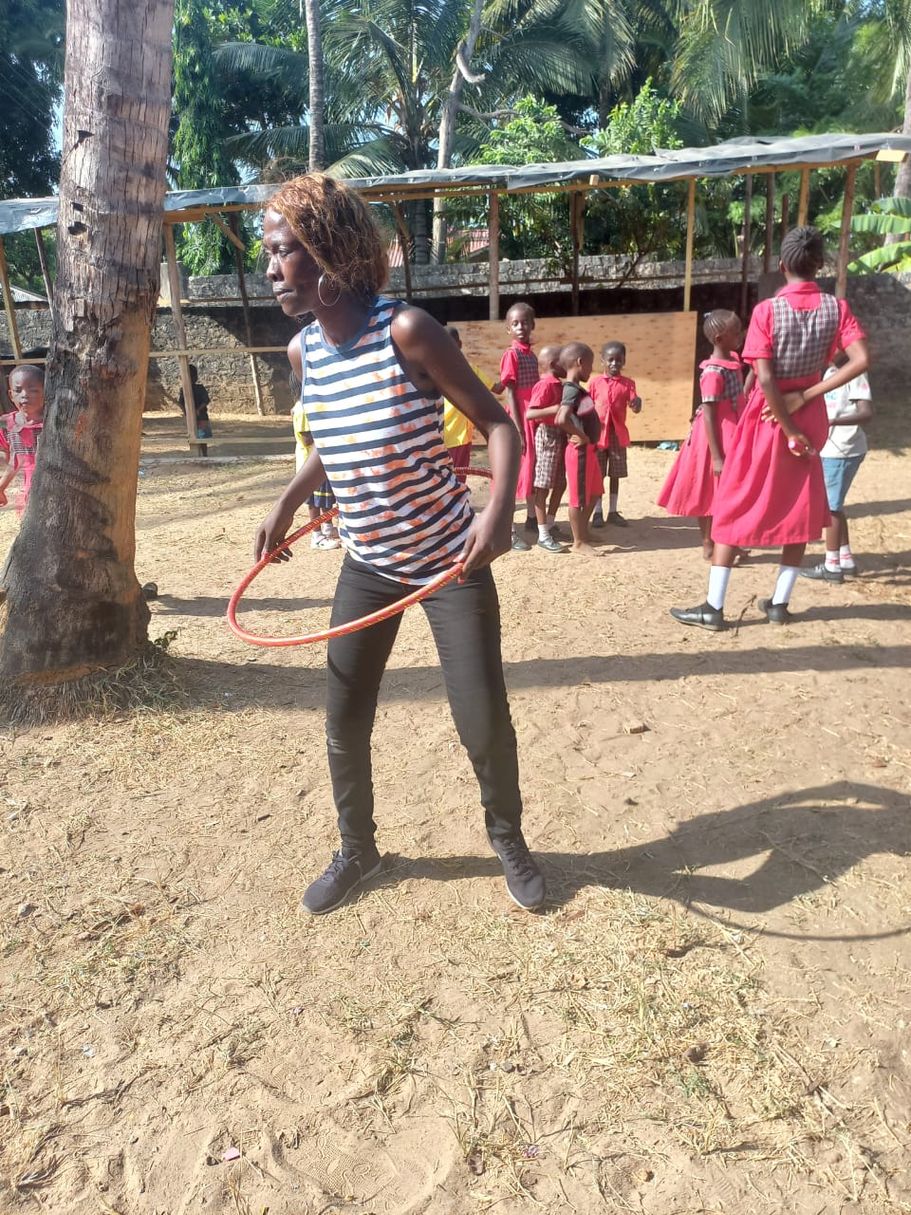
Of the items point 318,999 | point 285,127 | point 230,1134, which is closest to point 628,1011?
point 318,999

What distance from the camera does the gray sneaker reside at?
6.79m

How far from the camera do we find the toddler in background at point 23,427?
5145 mm

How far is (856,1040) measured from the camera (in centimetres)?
221

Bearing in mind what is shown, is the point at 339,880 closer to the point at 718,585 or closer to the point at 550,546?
the point at 718,585

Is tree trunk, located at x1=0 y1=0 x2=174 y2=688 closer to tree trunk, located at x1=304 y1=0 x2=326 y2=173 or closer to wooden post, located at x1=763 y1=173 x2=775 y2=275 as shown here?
wooden post, located at x1=763 y1=173 x2=775 y2=275

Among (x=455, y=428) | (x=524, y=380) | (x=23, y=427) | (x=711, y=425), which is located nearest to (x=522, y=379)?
(x=524, y=380)

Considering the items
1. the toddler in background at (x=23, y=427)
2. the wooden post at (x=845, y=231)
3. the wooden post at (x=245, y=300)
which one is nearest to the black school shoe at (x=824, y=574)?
the toddler in background at (x=23, y=427)

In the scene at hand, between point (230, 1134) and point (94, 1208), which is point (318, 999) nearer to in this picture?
point (230, 1134)

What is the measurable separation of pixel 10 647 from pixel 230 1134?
2733 millimetres

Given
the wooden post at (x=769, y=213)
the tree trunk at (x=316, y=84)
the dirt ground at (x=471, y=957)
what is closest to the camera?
the dirt ground at (x=471, y=957)

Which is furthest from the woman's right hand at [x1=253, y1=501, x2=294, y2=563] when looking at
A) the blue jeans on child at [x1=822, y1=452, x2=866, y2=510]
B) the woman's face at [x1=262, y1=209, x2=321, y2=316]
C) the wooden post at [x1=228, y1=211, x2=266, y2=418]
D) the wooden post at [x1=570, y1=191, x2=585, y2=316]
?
the wooden post at [x1=228, y1=211, x2=266, y2=418]

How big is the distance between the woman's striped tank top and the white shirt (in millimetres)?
3929

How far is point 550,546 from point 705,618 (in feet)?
6.31

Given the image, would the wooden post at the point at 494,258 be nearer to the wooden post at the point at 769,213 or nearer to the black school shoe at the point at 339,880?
the wooden post at the point at 769,213
